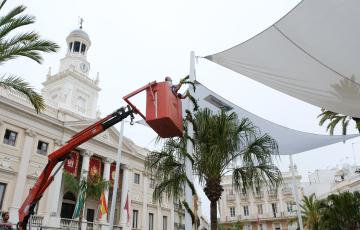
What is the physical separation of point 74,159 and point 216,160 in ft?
71.5

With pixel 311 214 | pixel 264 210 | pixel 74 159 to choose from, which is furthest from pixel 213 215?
pixel 264 210

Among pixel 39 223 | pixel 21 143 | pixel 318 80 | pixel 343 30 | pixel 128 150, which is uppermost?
pixel 128 150

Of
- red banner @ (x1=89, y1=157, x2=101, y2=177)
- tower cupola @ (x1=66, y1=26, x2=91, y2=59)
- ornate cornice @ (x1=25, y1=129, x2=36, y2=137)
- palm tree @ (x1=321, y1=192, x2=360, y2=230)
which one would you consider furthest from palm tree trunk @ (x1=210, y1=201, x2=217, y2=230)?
tower cupola @ (x1=66, y1=26, x2=91, y2=59)

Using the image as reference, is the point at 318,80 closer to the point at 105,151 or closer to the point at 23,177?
the point at 23,177

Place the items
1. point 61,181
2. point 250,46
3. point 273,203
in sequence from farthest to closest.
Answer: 1. point 273,203
2. point 61,181
3. point 250,46

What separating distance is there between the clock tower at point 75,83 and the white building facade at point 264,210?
92.8 feet

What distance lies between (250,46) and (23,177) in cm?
2268

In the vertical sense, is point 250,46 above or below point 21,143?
below

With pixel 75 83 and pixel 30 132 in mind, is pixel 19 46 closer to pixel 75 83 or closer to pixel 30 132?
pixel 30 132

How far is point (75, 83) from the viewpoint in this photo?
34812mm

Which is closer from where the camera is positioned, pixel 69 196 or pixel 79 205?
pixel 79 205

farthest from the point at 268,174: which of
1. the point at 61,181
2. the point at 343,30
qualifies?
the point at 61,181

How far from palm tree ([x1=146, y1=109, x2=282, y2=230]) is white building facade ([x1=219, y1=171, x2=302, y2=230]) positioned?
45.4 m

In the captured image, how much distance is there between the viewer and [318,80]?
6512 millimetres
